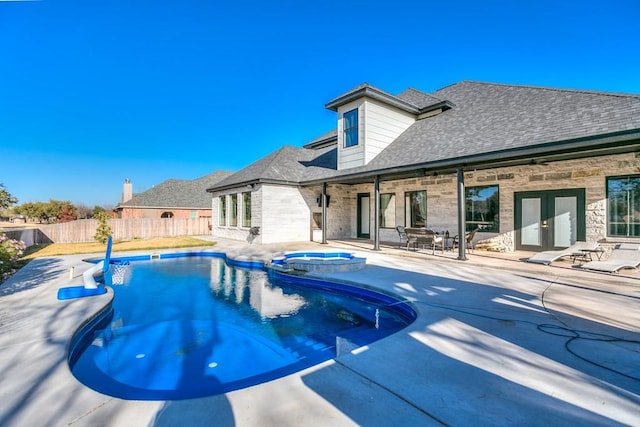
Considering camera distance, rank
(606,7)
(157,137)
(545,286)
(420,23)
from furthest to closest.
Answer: (157,137) → (420,23) → (606,7) → (545,286)

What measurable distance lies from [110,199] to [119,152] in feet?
85.7

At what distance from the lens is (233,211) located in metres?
17.4

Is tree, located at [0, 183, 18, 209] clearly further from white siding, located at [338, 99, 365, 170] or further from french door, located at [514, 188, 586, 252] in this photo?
french door, located at [514, 188, 586, 252]

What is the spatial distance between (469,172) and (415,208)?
8.85ft

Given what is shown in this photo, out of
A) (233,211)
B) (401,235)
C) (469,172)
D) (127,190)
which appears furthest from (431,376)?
(127,190)

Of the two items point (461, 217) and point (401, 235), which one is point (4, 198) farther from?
Result: point (401, 235)

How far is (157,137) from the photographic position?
86.9ft

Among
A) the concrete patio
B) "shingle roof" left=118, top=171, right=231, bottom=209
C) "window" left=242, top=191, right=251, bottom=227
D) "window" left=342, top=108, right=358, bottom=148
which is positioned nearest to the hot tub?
the concrete patio

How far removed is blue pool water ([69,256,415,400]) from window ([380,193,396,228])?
742 centimetres

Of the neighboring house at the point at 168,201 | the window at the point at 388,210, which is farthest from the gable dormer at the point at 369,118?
the neighboring house at the point at 168,201

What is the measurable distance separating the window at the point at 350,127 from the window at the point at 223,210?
28.5 ft

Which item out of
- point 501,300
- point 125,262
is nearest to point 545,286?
point 501,300

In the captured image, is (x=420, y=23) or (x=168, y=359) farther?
(x=420, y=23)

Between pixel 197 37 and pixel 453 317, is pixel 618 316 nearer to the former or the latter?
pixel 453 317
